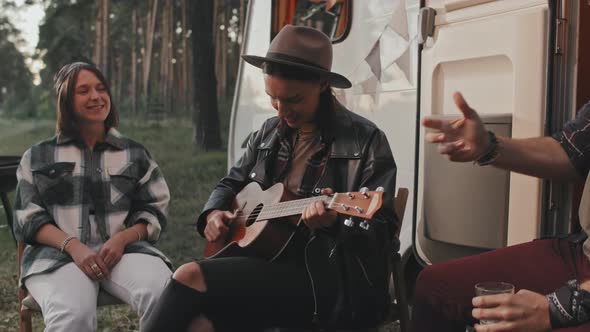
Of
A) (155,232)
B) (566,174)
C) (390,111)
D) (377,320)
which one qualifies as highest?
(390,111)

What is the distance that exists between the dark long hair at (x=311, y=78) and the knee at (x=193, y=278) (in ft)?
2.34

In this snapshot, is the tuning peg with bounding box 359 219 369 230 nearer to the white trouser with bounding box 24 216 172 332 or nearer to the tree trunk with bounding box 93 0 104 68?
the white trouser with bounding box 24 216 172 332

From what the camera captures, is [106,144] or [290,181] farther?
[106,144]

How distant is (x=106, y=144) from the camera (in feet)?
9.52

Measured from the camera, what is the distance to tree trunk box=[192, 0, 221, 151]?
349 inches

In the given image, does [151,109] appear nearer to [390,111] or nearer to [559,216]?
[390,111]

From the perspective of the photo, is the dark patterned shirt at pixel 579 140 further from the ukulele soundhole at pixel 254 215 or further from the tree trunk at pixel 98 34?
the tree trunk at pixel 98 34

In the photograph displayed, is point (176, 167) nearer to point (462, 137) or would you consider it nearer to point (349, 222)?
point (349, 222)

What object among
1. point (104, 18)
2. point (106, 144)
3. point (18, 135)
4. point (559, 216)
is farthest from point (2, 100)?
point (559, 216)

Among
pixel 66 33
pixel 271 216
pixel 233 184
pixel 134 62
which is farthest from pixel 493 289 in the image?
pixel 66 33

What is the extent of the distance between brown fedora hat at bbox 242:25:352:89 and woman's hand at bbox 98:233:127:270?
0.97 meters

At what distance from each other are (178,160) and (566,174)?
24.4ft

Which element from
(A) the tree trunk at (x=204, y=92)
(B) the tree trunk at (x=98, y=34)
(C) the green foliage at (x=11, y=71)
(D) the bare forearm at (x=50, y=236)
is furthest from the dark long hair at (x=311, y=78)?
(C) the green foliage at (x=11, y=71)

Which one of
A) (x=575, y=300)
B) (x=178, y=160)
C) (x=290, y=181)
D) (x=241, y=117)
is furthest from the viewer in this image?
(x=178, y=160)
